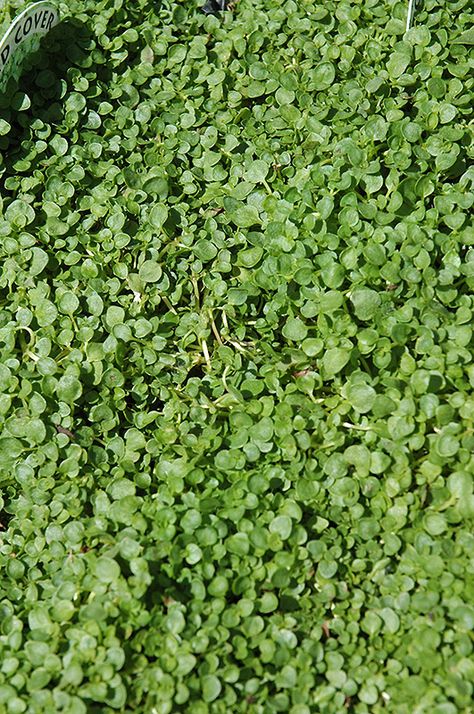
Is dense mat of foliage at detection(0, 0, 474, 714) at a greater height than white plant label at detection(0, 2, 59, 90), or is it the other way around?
white plant label at detection(0, 2, 59, 90)

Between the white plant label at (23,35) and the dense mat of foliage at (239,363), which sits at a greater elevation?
the white plant label at (23,35)

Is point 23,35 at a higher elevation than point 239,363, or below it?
higher

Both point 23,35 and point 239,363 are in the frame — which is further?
point 23,35

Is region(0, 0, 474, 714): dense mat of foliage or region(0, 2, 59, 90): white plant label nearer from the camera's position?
region(0, 0, 474, 714): dense mat of foliage

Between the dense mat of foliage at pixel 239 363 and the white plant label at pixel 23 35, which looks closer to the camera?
the dense mat of foliage at pixel 239 363
